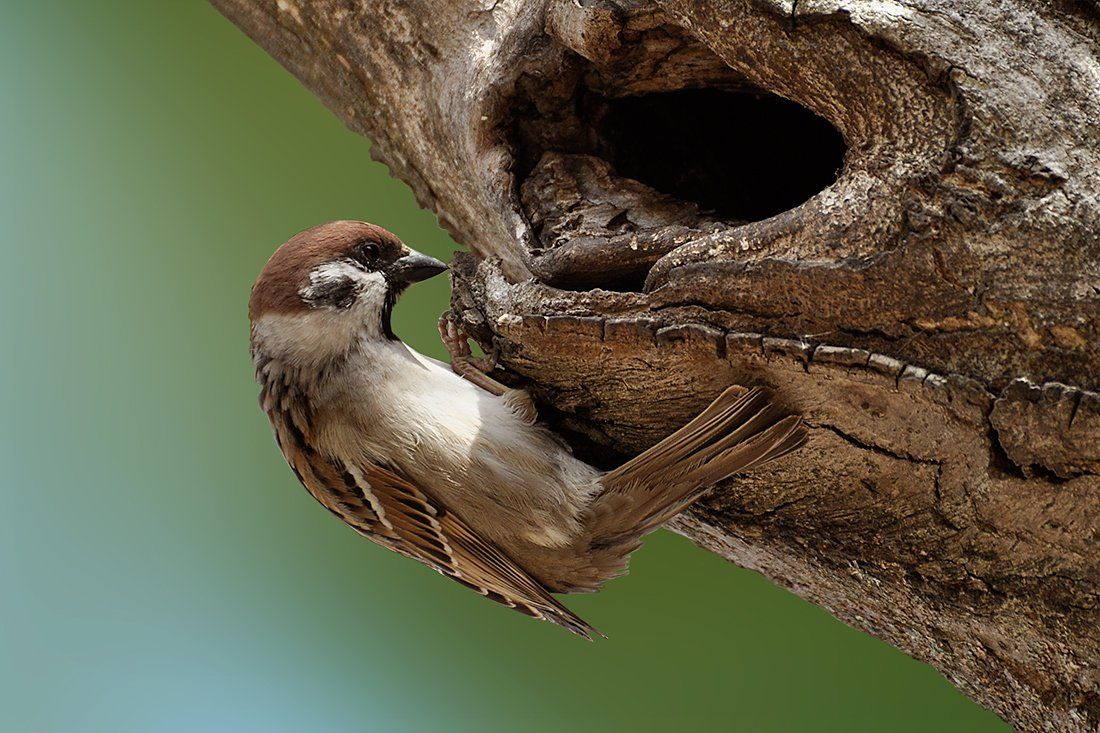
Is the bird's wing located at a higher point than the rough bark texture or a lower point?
lower

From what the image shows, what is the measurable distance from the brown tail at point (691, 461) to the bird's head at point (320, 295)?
0.42m

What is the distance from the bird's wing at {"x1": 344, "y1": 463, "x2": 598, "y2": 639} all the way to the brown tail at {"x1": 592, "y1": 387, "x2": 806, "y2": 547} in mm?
119

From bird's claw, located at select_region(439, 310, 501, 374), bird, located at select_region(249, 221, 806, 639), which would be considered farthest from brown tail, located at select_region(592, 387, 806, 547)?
bird's claw, located at select_region(439, 310, 501, 374)

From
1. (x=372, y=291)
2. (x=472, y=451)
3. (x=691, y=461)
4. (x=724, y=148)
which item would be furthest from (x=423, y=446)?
(x=724, y=148)

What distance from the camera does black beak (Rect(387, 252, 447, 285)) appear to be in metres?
1.50

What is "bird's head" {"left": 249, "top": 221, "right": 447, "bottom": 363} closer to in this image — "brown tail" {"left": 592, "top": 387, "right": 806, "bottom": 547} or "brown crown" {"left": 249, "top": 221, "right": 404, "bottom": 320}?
"brown crown" {"left": 249, "top": 221, "right": 404, "bottom": 320}

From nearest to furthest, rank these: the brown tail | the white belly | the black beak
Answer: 1. the brown tail
2. the white belly
3. the black beak

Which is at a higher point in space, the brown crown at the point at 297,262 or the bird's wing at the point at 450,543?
the brown crown at the point at 297,262

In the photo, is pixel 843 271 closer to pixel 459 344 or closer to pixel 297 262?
pixel 459 344

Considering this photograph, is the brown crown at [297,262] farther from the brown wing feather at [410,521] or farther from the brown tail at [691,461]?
the brown tail at [691,461]


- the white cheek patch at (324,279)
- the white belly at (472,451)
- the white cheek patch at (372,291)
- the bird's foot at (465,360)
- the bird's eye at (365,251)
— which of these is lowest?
the white belly at (472,451)

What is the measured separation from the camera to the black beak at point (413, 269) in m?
1.50

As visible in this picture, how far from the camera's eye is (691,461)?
1254 mm

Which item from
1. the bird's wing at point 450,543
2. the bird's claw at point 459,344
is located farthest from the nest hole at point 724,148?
the bird's wing at point 450,543
